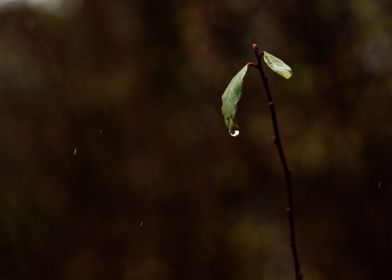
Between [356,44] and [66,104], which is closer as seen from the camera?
[356,44]

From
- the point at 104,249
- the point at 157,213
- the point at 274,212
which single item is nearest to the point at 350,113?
the point at 274,212

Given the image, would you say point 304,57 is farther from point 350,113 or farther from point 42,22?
point 42,22

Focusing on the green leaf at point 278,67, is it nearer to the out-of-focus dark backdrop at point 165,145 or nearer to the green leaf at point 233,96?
the green leaf at point 233,96

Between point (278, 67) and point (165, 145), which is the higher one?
point (165, 145)

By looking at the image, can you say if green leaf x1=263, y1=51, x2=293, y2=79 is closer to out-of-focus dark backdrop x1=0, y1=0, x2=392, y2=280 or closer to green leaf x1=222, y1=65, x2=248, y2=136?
green leaf x1=222, y1=65, x2=248, y2=136

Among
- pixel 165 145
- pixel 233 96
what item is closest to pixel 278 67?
pixel 233 96

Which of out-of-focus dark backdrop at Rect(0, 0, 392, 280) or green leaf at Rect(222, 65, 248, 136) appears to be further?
out-of-focus dark backdrop at Rect(0, 0, 392, 280)

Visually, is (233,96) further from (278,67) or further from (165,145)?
(165,145)

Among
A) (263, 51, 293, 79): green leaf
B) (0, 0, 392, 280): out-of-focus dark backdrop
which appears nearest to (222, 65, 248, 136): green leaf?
(263, 51, 293, 79): green leaf

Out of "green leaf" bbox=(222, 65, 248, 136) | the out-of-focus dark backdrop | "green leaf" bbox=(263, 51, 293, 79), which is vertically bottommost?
"green leaf" bbox=(222, 65, 248, 136)
